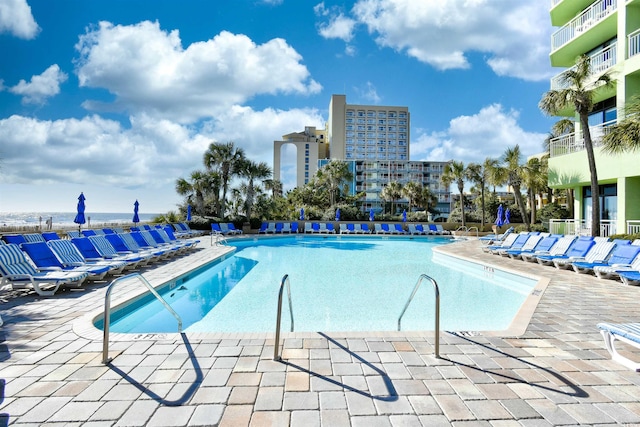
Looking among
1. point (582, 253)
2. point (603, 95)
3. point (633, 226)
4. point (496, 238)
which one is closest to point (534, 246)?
point (582, 253)

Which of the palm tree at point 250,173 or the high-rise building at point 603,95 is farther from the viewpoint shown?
the palm tree at point 250,173

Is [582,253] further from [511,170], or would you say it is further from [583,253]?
[511,170]

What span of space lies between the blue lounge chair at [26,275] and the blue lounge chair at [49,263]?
21 centimetres

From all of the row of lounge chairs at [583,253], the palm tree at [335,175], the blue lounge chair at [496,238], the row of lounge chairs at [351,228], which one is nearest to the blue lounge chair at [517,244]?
the row of lounge chairs at [583,253]

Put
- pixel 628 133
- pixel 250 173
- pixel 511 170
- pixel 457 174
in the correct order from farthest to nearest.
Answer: pixel 457 174, pixel 250 173, pixel 511 170, pixel 628 133

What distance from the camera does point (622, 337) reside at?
363 cm

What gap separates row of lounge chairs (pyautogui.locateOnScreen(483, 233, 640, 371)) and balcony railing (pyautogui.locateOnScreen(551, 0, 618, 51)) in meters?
11.0

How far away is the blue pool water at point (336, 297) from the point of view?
6207mm

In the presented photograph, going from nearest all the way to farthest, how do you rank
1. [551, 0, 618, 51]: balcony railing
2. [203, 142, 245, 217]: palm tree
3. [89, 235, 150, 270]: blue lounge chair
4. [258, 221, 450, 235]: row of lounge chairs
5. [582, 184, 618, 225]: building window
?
[89, 235, 150, 270]: blue lounge chair, [582, 184, 618, 225]: building window, [551, 0, 618, 51]: balcony railing, [258, 221, 450, 235]: row of lounge chairs, [203, 142, 245, 217]: palm tree

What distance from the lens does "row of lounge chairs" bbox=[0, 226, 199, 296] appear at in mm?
6609

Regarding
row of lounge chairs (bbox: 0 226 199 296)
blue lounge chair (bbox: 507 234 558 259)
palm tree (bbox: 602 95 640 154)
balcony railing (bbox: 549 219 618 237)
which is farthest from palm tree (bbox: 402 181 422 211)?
row of lounge chairs (bbox: 0 226 199 296)

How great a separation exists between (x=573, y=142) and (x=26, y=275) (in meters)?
22.0

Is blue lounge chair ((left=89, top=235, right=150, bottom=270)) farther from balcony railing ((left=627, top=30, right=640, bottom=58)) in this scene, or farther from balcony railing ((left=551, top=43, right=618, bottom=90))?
balcony railing ((left=627, top=30, right=640, bottom=58))

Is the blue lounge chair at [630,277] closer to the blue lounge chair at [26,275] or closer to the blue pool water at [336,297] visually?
the blue pool water at [336,297]
